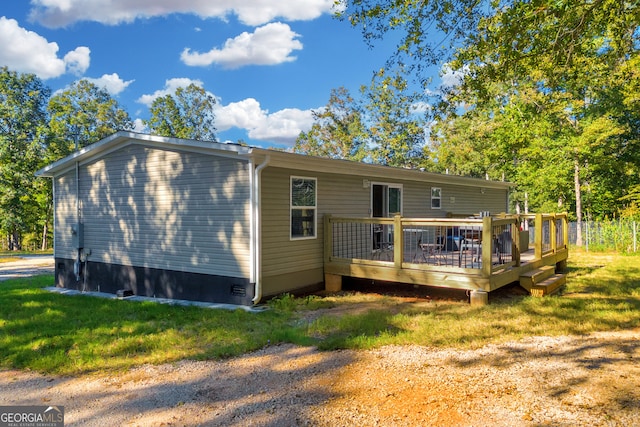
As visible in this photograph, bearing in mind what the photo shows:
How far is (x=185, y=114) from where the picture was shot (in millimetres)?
37281

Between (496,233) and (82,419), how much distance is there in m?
7.17

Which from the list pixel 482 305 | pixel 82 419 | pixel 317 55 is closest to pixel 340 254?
pixel 482 305

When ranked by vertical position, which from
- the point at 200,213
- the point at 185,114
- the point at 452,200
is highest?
the point at 185,114

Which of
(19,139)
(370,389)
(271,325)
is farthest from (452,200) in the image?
(19,139)

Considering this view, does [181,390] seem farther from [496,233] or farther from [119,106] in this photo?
[119,106]

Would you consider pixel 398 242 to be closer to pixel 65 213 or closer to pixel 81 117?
pixel 65 213

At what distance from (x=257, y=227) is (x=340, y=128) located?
2829cm

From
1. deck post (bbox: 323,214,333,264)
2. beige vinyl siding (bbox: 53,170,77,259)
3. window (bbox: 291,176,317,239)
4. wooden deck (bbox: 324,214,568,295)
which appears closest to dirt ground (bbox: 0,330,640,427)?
wooden deck (bbox: 324,214,568,295)

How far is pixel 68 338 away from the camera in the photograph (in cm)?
559

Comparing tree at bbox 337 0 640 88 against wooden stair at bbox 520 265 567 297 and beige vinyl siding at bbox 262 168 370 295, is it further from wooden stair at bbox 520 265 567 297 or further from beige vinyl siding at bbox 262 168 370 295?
wooden stair at bbox 520 265 567 297

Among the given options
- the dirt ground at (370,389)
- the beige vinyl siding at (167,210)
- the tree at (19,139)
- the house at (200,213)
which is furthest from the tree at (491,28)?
the tree at (19,139)

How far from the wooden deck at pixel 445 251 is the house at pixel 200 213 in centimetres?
42

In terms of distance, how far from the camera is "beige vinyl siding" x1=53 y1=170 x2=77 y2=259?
33.7 feet

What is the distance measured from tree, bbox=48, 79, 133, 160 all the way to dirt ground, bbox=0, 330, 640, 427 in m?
27.1
